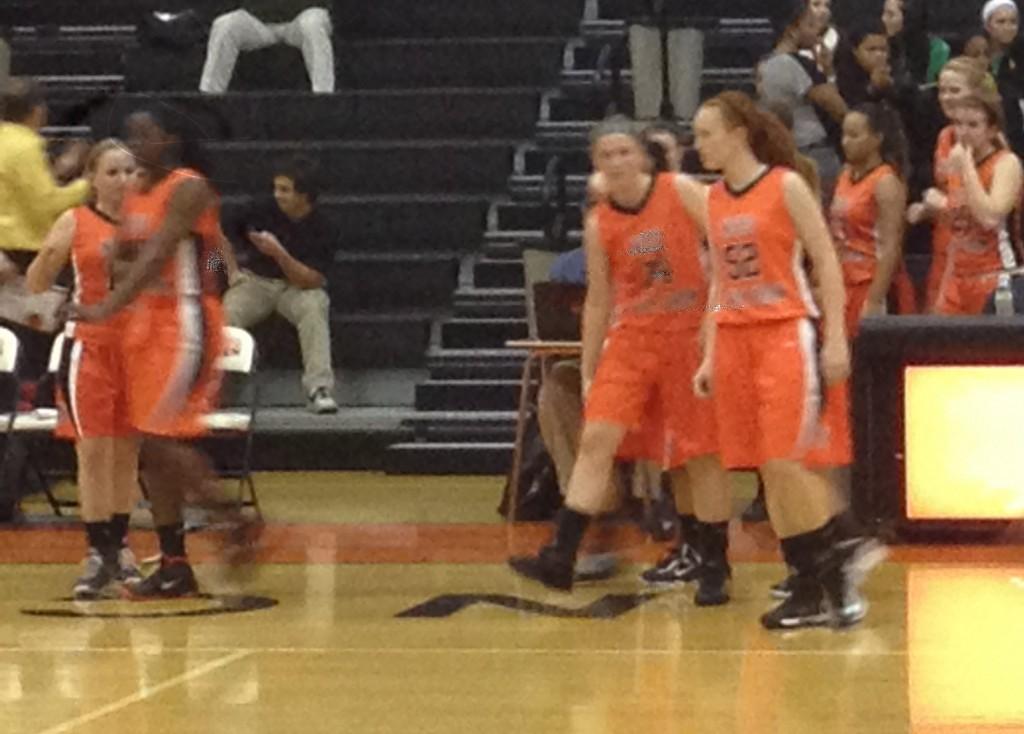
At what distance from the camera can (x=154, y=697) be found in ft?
23.6

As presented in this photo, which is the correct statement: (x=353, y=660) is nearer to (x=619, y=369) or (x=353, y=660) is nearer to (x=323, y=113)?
(x=619, y=369)

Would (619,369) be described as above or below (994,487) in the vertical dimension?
above

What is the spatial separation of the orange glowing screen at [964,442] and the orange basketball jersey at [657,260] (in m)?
1.76

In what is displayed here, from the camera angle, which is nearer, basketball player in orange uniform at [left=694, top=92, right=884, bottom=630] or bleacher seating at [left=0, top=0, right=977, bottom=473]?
basketball player in orange uniform at [left=694, top=92, right=884, bottom=630]

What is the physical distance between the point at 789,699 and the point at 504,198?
9323mm

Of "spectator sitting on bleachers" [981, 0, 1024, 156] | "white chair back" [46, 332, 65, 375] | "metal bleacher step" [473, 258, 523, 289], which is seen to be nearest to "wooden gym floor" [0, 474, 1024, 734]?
"white chair back" [46, 332, 65, 375]

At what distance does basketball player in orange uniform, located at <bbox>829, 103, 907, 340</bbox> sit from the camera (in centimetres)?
1102

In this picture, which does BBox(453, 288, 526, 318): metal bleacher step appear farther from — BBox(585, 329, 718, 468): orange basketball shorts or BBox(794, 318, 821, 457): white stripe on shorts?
BBox(794, 318, 821, 457): white stripe on shorts

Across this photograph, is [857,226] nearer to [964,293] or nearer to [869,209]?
[869,209]

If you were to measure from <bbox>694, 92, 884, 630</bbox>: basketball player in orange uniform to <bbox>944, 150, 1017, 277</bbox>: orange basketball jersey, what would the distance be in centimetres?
278

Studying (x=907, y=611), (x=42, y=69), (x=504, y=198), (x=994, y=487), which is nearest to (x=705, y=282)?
(x=907, y=611)

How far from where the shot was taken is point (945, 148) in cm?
1151

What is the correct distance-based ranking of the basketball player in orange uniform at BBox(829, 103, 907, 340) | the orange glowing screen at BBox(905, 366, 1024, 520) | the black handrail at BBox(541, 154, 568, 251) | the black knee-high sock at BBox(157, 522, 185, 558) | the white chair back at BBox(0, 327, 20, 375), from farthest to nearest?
1. the black handrail at BBox(541, 154, 568, 251)
2. the white chair back at BBox(0, 327, 20, 375)
3. the basketball player in orange uniform at BBox(829, 103, 907, 340)
4. the orange glowing screen at BBox(905, 366, 1024, 520)
5. the black knee-high sock at BBox(157, 522, 185, 558)

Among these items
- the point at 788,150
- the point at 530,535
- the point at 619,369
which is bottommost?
the point at 530,535
